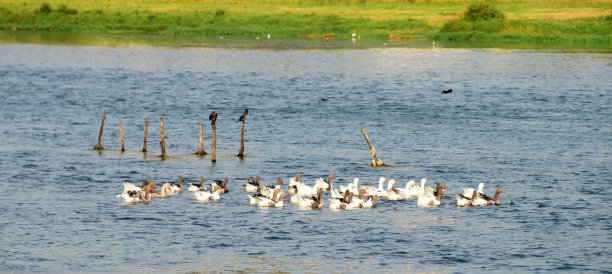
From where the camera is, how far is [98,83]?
6706 cm

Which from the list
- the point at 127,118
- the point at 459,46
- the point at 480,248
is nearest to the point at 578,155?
the point at 480,248

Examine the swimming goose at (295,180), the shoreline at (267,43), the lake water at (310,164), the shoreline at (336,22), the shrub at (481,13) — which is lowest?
the lake water at (310,164)

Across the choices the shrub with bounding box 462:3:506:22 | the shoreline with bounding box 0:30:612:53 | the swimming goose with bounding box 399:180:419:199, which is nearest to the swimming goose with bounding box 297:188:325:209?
the swimming goose with bounding box 399:180:419:199

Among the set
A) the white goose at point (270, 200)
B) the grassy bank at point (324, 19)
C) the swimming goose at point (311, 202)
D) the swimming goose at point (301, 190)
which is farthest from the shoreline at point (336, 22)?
the white goose at point (270, 200)

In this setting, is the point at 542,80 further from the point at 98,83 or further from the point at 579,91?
the point at 98,83

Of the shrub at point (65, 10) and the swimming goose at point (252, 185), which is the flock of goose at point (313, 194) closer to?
the swimming goose at point (252, 185)

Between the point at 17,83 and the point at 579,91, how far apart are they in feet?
Answer: 122

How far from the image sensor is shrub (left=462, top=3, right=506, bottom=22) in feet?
358

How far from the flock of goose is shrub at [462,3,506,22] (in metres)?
80.6

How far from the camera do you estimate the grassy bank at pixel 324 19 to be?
10794cm

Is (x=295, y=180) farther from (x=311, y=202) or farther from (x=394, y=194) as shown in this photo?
(x=394, y=194)

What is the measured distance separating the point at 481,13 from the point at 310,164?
77073mm

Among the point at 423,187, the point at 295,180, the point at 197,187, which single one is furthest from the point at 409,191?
the point at 197,187

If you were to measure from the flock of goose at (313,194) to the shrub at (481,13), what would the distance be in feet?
265
